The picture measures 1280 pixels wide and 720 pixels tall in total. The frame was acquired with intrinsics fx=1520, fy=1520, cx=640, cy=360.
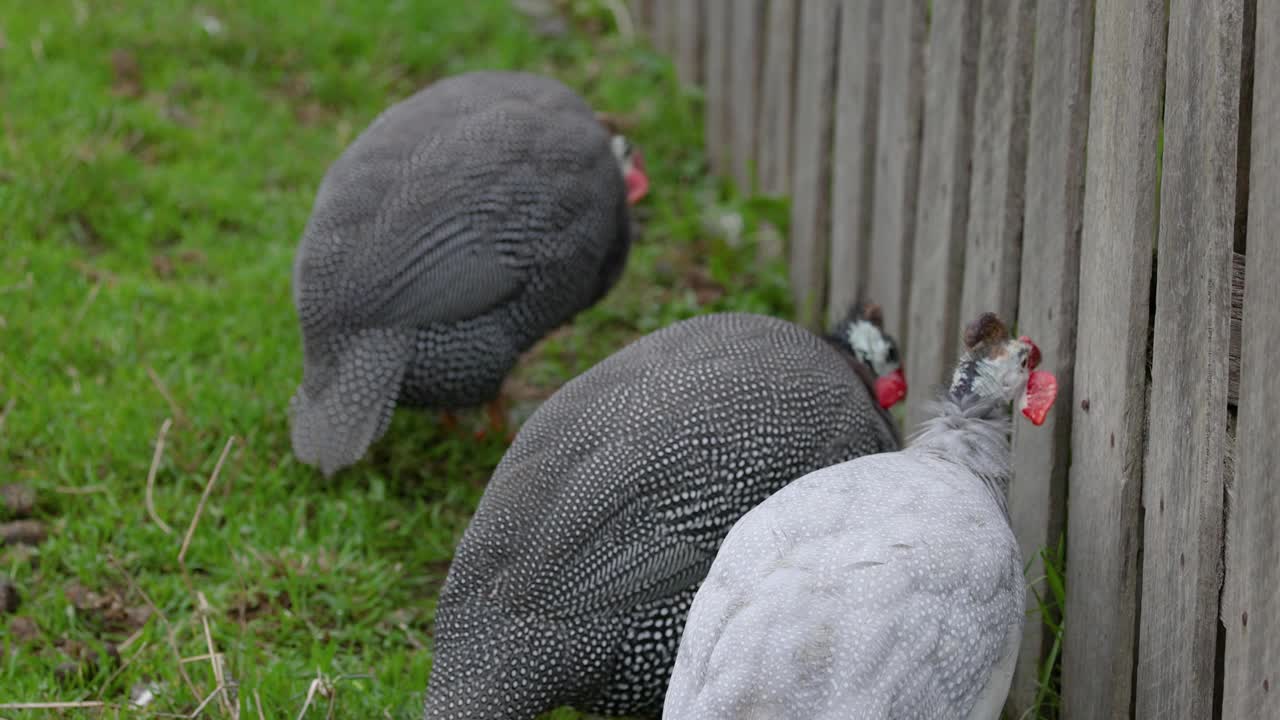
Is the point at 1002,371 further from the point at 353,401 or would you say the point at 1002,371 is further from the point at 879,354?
the point at 353,401

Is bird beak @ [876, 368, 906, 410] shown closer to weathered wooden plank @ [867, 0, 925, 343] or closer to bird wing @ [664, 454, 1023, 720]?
weathered wooden plank @ [867, 0, 925, 343]

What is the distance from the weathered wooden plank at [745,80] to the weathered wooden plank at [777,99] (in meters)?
0.04

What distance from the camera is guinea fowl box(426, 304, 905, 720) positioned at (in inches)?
112

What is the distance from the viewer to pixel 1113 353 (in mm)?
2496

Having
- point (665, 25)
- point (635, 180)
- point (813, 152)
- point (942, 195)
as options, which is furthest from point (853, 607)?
point (665, 25)

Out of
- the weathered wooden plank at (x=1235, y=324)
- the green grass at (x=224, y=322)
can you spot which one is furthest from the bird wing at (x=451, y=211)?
the weathered wooden plank at (x=1235, y=324)

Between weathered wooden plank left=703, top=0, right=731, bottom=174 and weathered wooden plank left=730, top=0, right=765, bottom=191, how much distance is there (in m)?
0.06

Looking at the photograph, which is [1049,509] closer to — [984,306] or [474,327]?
[984,306]

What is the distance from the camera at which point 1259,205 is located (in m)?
1.99

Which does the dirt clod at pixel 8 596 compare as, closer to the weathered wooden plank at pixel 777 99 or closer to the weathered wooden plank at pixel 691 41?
the weathered wooden plank at pixel 777 99

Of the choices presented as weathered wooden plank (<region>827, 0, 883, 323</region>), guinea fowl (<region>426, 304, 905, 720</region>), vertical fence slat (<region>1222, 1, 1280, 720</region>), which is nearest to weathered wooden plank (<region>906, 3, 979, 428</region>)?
weathered wooden plank (<region>827, 0, 883, 323</region>)

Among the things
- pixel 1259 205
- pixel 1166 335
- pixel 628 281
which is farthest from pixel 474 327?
pixel 1259 205

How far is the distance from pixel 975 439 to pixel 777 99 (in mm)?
2159

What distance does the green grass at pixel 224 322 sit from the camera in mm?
3453
